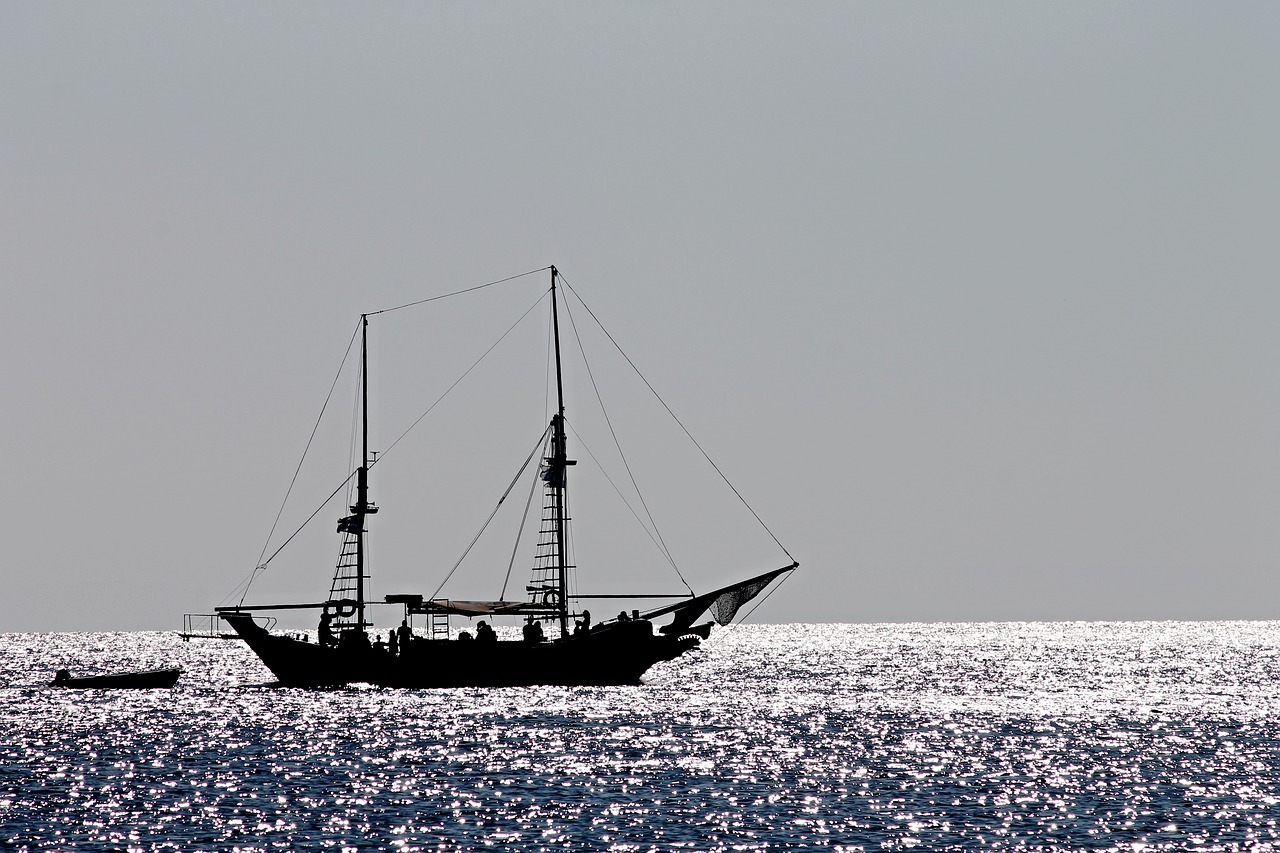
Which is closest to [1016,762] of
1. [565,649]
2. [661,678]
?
[565,649]

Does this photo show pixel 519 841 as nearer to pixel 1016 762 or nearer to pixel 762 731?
pixel 1016 762

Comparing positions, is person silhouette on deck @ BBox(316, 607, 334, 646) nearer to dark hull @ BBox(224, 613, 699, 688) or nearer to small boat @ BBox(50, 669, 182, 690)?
dark hull @ BBox(224, 613, 699, 688)

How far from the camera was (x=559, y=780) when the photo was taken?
168 ft

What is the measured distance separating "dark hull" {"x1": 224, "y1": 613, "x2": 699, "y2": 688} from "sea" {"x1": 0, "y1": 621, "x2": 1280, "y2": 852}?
5.40 ft

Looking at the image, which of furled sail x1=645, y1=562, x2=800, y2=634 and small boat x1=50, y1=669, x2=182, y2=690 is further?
small boat x1=50, y1=669, x2=182, y2=690

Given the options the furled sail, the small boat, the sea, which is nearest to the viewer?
the sea

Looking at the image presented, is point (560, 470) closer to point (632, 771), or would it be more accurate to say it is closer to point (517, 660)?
point (517, 660)

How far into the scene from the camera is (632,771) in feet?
176

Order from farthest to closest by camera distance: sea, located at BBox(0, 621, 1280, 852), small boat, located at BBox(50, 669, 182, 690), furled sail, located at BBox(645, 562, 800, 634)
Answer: small boat, located at BBox(50, 669, 182, 690)
furled sail, located at BBox(645, 562, 800, 634)
sea, located at BBox(0, 621, 1280, 852)

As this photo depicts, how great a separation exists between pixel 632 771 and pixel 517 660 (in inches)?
1610

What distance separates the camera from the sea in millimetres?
40594

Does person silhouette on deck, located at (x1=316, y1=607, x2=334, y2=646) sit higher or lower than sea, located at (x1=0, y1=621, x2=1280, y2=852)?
higher

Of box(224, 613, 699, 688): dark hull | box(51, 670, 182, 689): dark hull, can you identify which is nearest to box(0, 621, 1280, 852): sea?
box(224, 613, 699, 688): dark hull

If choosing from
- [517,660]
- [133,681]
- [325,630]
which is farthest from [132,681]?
[517,660]
